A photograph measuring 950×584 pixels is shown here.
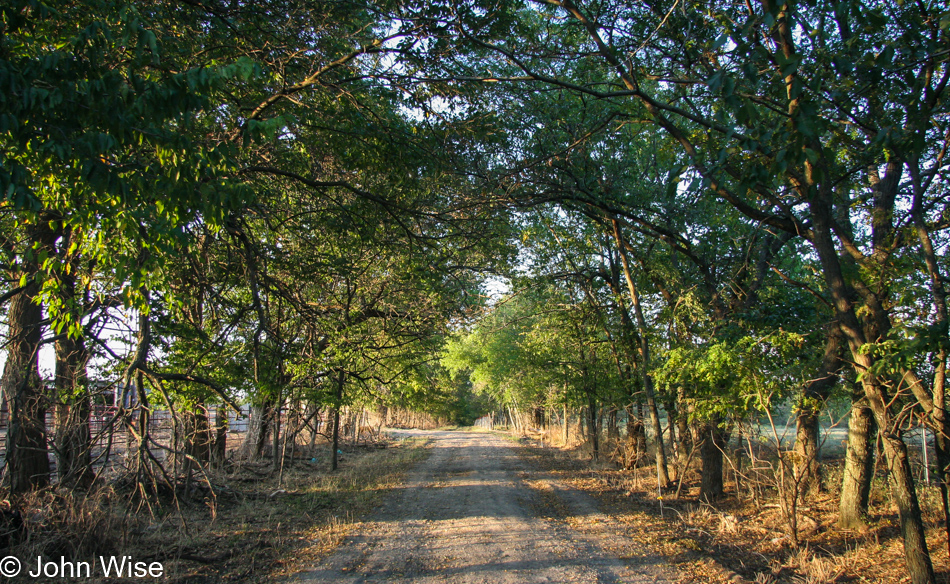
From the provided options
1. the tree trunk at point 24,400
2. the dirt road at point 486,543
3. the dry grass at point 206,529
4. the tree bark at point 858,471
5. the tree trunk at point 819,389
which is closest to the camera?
the dry grass at point 206,529

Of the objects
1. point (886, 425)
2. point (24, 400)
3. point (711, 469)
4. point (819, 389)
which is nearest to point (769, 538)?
point (819, 389)

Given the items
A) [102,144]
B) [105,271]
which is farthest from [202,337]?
[102,144]

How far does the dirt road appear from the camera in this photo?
6.00 metres

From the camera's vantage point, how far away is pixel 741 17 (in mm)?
6645

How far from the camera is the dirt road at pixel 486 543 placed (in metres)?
6.00

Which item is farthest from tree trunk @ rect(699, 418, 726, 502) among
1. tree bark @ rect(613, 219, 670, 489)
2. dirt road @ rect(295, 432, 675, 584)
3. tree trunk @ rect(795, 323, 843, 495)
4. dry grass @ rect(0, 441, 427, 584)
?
dry grass @ rect(0, 441, 427, 584)

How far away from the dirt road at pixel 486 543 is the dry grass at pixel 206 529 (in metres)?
0.64

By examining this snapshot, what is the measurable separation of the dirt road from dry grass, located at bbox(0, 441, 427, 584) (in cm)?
64

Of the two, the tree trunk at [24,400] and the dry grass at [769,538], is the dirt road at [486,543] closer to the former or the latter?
the dry grass at [769,538]

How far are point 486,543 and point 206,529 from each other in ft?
14.1

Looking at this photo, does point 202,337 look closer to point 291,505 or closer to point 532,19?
point 291,505

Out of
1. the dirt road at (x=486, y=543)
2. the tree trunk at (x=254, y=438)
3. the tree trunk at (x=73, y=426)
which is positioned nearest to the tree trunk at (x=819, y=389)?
the dirt road at (x=486, y=543)

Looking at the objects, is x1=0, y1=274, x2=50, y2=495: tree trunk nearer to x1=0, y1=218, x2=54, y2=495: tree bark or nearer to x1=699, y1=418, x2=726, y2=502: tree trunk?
x1=0, y1=218, x2=54, y2=495: tree bark

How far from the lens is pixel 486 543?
24.1ft
